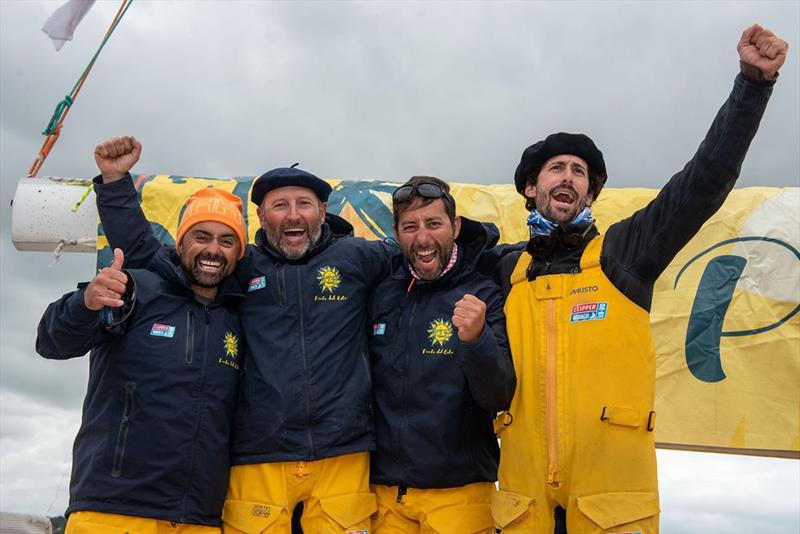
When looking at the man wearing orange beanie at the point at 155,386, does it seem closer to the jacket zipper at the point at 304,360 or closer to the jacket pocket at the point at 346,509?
the jacket zipper at the point at 304,360

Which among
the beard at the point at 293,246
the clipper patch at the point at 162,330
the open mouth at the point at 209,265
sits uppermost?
the beard at the point at 293,246

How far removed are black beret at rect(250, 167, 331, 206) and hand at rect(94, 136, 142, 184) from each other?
0.73m

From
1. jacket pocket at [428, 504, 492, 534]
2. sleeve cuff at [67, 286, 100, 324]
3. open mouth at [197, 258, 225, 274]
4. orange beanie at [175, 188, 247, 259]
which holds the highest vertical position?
orange beanie at [175, 188, 247, 259]

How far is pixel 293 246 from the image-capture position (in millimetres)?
3574

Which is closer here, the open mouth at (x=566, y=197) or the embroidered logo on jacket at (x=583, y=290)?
the embroidered logo on jacket at (x=583, y=290)

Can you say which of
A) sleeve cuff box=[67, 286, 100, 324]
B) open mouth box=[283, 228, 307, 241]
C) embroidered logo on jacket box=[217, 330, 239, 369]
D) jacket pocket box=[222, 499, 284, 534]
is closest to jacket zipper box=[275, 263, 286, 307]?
open mouth box=[283, 228, 307, 241]

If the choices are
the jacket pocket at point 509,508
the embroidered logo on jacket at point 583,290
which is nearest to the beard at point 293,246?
the embroidered logo on jacket at point 583,290

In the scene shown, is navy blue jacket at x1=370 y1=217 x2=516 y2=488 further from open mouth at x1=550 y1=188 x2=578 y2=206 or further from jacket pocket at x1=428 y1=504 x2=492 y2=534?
open mouth at x1=550 y1=188 x2=578 y2=206

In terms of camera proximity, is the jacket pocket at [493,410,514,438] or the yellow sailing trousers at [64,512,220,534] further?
the jacket pocket at [493,410,514,438]

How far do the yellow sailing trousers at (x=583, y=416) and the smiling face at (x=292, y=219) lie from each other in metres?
1.22

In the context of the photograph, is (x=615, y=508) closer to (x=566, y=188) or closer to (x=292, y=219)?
(x=566, y=188)

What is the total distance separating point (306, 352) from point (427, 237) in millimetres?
801

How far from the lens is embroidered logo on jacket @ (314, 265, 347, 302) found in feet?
11.4

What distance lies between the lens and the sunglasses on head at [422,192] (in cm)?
350
